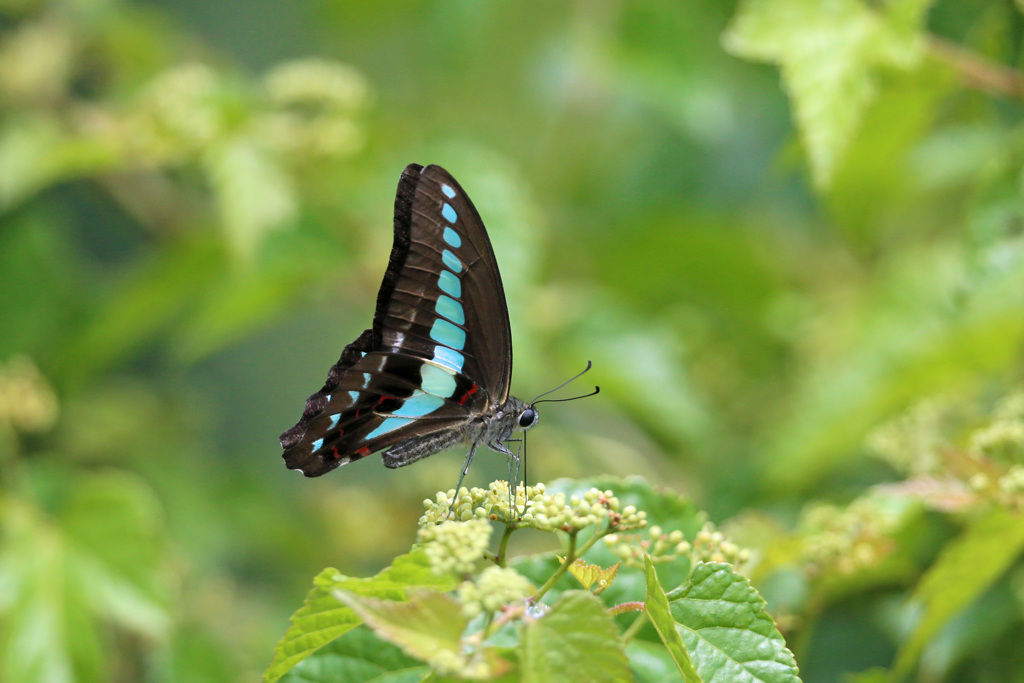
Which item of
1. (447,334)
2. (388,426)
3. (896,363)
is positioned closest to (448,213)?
(447,334)

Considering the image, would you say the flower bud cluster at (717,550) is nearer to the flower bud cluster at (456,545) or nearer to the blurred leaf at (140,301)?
the flower bud cluster at (456,545)

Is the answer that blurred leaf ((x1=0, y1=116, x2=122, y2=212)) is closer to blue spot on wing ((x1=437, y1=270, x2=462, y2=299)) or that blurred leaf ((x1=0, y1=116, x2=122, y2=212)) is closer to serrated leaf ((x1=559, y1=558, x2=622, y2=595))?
blue spot on wing ((x1=437, y1=270, x2=462, y2=299))

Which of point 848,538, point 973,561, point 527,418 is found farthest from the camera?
point 527,418

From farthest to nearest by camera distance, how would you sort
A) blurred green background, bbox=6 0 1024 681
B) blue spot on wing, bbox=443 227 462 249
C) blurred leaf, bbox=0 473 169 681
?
blurred leaf, bbox=0 473 169 681, blurred green background, bbox=6 0 1024 681, blue spot on wing, bbox=443 227 462 249

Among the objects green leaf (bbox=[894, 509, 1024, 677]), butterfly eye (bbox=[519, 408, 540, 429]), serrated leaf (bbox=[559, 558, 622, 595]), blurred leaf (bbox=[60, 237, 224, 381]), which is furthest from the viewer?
blurred leaf (bbox=[60, 237, 224, 381])

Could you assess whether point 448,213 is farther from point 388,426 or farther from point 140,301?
point 140,301

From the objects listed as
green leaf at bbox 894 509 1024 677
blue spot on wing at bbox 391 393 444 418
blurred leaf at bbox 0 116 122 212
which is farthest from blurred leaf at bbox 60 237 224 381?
green leaf at bbox 894 509 1024 677

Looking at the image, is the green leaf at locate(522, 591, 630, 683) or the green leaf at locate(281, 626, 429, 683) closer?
the green leaf at locate(522, 591, 630, 683)
